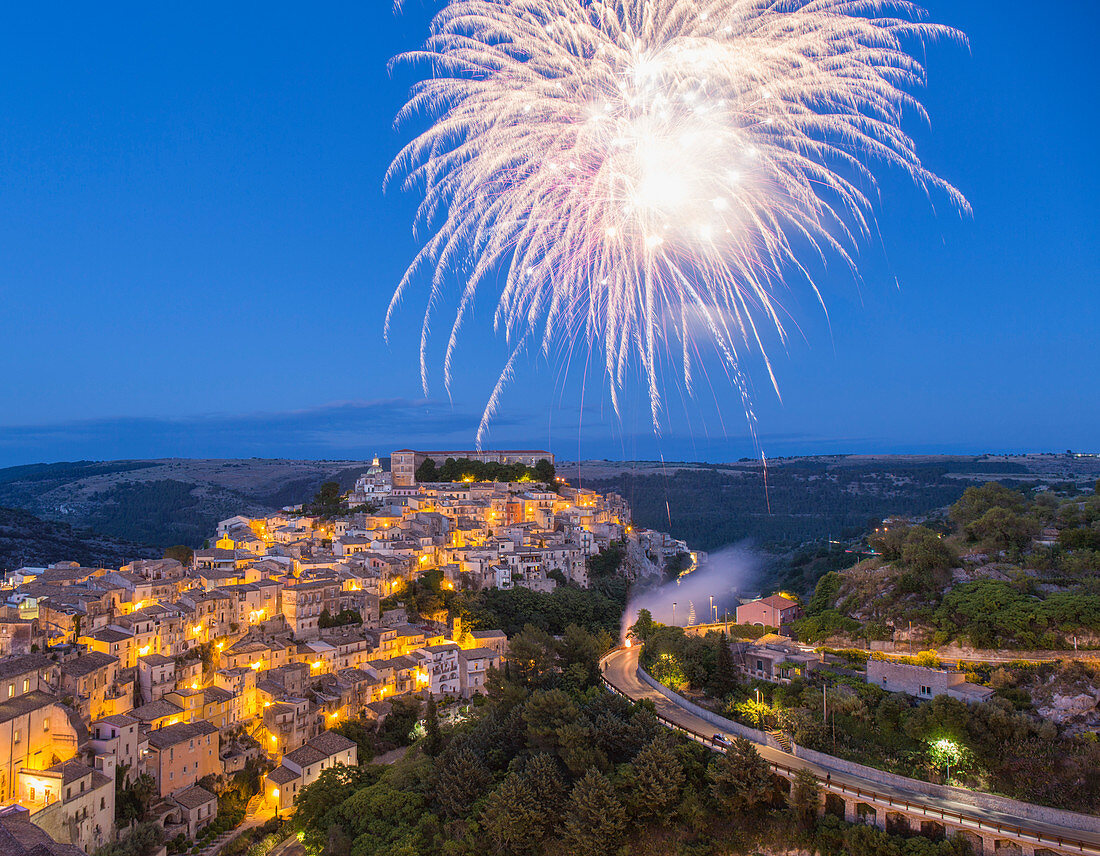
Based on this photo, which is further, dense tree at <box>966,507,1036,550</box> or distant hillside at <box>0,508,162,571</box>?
distant hillside at <box>0,508,162,571</box>

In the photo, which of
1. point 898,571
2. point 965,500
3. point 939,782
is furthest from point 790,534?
point 939,782

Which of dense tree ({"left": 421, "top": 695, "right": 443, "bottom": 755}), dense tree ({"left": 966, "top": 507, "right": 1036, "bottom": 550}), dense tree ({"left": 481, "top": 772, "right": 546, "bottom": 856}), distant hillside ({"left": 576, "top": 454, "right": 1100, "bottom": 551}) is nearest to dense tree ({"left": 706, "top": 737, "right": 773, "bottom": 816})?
dense tree ({"left": 481, "top": 772, "right": 546, "bottom": 856})

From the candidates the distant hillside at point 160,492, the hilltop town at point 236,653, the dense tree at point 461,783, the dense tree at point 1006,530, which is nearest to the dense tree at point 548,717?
the dense tree at point 461,783

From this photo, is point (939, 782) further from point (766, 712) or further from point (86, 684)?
point (86, 684)

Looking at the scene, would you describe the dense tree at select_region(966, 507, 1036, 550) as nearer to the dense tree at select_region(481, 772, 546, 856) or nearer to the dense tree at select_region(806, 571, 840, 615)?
the dense tree at select_region(806, 571, 840, 615)

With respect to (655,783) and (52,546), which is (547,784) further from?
(52,546)

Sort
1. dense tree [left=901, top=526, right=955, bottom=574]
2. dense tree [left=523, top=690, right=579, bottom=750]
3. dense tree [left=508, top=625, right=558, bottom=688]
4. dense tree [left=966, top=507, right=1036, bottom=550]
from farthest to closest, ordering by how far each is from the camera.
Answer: dense tree [left=966, top=507, right=1036, bottom=550]
dense tree [left=901, top=526, right=955, bottom=574]
dense tree [left=508, top=625, right=558, bottom=688]
dense tree [left=523, top=690, right=579, bottom=750]
